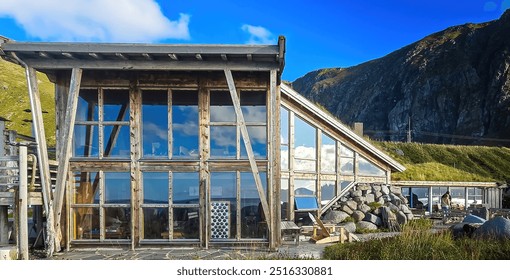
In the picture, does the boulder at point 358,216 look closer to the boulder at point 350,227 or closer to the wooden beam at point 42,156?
the boulder at point 350,227

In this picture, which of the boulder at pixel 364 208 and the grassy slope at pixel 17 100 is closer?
the boulder at pixel 364 208

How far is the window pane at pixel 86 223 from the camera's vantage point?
10.4 meters

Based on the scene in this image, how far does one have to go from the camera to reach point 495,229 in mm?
9406

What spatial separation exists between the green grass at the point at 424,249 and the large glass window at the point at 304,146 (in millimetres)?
5241

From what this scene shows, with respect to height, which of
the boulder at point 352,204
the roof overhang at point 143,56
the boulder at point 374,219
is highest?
the roof overhang at point 143,56

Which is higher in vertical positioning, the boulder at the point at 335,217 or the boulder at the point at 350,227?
the boulder at the point at 335,217

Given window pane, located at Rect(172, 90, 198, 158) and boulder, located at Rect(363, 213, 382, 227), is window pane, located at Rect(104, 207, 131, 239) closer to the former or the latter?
window pane, located at Rect(172, 90, 198, 158)

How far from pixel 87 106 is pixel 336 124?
9.16 metres

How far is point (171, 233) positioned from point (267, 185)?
3.02 metres

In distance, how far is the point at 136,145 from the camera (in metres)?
10.5

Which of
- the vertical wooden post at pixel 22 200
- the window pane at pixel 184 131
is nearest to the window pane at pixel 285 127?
the window pane at pixel 184 131

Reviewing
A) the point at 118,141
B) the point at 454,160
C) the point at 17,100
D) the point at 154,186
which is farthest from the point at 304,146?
the point at 17,100

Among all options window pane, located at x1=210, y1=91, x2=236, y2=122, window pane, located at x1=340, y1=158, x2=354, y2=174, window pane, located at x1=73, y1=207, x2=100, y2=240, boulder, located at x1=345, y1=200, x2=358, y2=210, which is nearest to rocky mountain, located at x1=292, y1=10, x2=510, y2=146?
window pane, located at x1=340, y1=158, x2=354, y2=174
